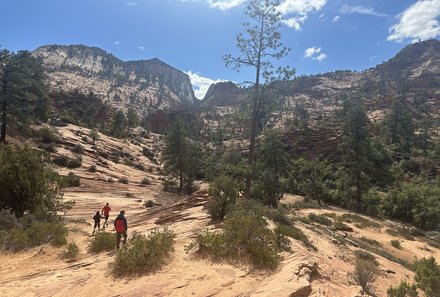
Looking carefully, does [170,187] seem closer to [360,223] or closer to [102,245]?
[360,223]

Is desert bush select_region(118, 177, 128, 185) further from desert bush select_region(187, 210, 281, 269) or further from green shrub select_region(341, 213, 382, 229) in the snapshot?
desert bush select_region(187, 210, 281, 269)

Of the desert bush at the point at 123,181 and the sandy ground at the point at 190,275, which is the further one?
the desert bush at the point at 123,181

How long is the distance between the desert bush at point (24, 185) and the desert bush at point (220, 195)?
295 inches

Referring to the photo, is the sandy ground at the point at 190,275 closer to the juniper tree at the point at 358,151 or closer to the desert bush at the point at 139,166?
the juniper tree at the point at 358,151

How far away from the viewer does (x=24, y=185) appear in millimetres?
15312

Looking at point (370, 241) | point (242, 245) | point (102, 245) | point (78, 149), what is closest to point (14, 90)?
point (78, 149)

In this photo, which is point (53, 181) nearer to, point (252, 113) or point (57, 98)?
point (252, 113)

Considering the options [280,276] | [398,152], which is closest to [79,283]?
[280,276]

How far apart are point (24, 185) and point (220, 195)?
333 inches

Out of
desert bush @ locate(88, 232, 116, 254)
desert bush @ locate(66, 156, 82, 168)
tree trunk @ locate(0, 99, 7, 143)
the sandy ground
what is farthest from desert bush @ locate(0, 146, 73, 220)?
Result: desert bush @ locate(66, 156, 82, 168)

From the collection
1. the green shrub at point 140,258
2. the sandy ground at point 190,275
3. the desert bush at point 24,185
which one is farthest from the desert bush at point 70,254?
the desert bush at point 24,185

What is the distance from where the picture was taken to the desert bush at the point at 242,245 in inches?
339

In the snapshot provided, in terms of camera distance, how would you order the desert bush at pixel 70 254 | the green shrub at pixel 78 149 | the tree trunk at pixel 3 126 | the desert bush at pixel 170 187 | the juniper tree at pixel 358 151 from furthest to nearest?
the green shrub at pixel 78 149
the desert bush at pixel 170 187
the juniper tree at pixel 358 151
the tree trunk at pixel 3 126
the desert bush at pixel 70 254

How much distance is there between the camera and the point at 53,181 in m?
17.5
